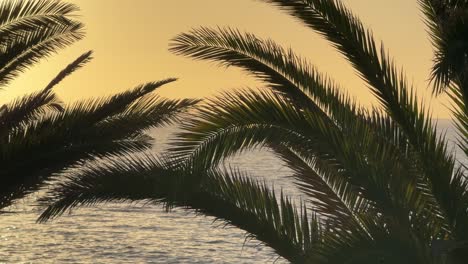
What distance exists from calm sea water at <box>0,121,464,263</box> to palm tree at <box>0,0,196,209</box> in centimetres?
1873

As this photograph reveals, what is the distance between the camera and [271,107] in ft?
24.1

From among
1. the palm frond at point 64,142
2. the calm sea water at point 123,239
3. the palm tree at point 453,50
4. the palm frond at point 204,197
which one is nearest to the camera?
the palm tree at point 453,50

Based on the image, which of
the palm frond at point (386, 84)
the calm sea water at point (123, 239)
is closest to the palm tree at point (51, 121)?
the palm frond at point (386, 84)

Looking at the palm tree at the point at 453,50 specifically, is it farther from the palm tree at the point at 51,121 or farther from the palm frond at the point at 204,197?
the palm tree at the point at 51,121

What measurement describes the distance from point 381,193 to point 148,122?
4854mm

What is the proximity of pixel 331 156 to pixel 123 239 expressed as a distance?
3493 cm

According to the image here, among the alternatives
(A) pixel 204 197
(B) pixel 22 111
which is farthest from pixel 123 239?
(A) pixel 204 197

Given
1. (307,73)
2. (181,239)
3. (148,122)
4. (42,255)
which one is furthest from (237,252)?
(307,73)

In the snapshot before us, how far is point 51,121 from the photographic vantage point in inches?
418

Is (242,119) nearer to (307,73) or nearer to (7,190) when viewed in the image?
(307,73)

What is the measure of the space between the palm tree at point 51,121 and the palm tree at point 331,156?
1992 mm

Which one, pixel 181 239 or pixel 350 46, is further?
pixel 181 239

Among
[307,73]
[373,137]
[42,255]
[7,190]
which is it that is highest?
[307,73]

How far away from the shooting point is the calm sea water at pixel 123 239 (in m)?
36.5
